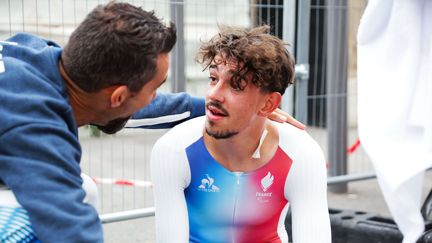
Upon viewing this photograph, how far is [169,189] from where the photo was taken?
254 cm

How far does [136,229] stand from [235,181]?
1.75m

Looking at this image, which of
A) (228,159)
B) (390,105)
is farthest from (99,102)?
(390,105)

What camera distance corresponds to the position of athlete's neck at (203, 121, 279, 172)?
8.57ft

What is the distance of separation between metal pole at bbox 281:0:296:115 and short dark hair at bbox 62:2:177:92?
248 centimetres

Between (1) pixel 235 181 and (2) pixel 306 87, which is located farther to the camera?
(2) pixel 306 87

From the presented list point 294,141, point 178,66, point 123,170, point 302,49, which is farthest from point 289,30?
point 294,141

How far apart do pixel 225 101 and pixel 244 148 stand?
0.27 metres

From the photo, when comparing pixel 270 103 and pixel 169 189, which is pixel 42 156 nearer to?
pixel 169 189

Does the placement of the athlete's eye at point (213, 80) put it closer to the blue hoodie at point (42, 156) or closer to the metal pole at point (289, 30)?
the blue hoodie at point (42, 156)

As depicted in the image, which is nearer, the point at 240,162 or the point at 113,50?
the point at 113,50

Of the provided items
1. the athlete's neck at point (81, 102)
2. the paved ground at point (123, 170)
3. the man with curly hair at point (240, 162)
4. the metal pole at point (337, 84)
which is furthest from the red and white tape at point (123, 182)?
the athlete's neck at point (81, 102)

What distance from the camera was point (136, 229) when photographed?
4211 millimetres

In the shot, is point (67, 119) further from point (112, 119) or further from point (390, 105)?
point (390, 105)

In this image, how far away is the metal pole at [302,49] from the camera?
4336 mm
